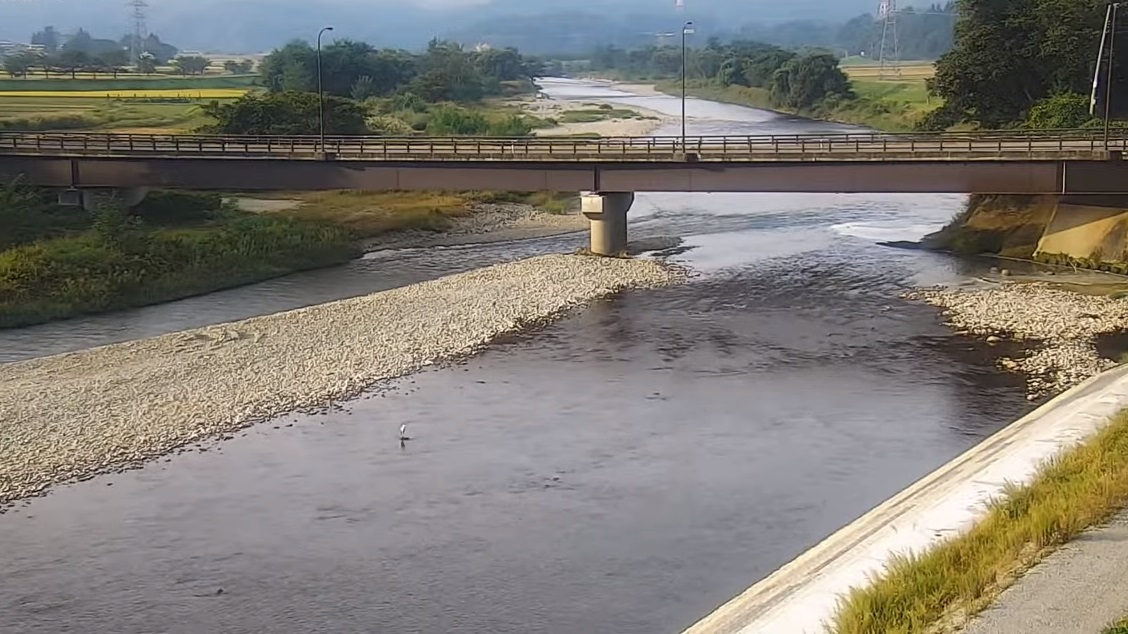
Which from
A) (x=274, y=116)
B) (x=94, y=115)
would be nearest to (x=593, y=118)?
(x=94, y=115)

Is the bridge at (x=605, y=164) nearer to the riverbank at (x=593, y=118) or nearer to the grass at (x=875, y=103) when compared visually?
the grass at (x=875, y=103)

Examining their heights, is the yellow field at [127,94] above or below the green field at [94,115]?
above

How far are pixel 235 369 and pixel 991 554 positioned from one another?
22685mm

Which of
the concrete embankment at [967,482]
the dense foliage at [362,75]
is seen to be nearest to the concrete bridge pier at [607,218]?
the concrete embankment at [967,482]

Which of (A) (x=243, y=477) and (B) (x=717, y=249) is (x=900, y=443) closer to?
(A) (x=243, y=477)

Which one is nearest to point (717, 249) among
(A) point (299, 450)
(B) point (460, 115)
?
(A) point (299, 450)

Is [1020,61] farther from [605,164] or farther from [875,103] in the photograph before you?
[875,103]

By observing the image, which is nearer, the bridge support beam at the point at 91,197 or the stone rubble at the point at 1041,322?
the stone rubble at the point at 1041,322

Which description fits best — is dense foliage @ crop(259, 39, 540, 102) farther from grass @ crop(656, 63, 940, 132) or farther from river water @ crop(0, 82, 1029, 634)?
river water @ crop(0, 82, 1029, 634)

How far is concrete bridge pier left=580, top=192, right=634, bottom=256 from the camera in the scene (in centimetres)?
5512

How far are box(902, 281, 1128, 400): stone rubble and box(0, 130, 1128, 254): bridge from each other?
17.8 feet

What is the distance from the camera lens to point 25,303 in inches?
1742

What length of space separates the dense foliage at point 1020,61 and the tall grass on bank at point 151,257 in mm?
33654

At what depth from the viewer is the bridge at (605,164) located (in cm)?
5125
